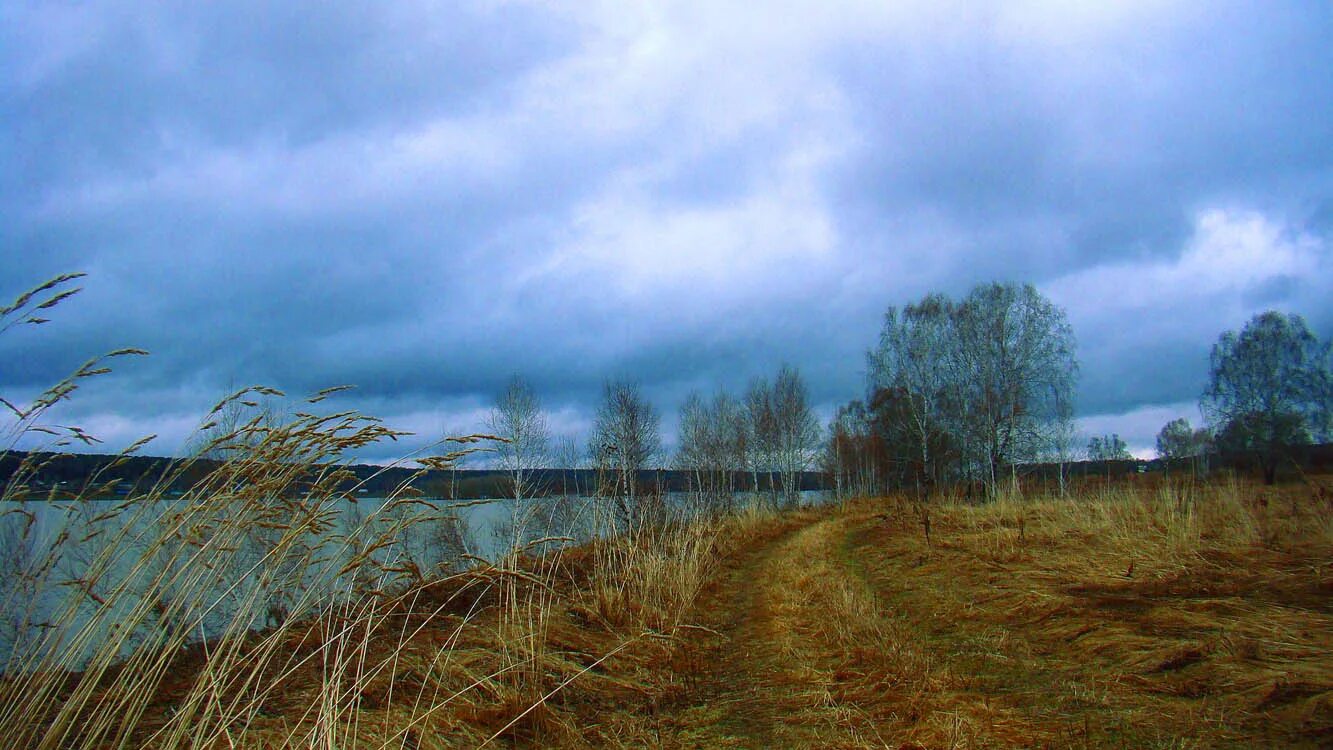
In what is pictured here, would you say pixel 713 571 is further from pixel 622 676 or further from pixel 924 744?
pixel 924 744

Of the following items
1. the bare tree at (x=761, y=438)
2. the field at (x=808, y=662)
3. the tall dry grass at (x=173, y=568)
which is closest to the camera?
the tall dry grass at (x=173, y=568)

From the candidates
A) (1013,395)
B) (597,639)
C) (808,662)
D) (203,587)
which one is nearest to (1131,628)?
(808,662)

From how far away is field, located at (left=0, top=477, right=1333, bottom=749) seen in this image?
3326 mm

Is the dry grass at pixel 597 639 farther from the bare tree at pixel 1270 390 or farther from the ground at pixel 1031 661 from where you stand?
the bare tree at pixel 1270 390

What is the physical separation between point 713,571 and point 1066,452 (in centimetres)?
2788

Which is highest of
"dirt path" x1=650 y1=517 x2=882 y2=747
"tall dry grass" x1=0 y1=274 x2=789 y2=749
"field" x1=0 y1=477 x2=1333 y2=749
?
"tall dry grass" x1=0 y1=274 x2=789 y2=749

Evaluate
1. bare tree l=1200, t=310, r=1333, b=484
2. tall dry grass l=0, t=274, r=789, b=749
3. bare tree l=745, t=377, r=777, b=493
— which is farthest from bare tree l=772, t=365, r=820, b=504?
tall dry grass l=0, t=274, r=789, b=749

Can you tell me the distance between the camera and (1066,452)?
34062mm

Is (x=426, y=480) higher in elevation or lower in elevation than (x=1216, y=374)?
lower

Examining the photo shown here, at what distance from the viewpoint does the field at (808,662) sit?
3.33 m

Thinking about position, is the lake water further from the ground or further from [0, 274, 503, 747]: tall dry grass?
the ground

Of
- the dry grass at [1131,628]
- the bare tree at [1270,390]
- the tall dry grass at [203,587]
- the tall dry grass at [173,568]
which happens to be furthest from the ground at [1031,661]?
the bare tree at [1270,390]

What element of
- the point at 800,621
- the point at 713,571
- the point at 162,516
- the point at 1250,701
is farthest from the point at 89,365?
the point at 713,571

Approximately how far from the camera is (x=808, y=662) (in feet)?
18.8
